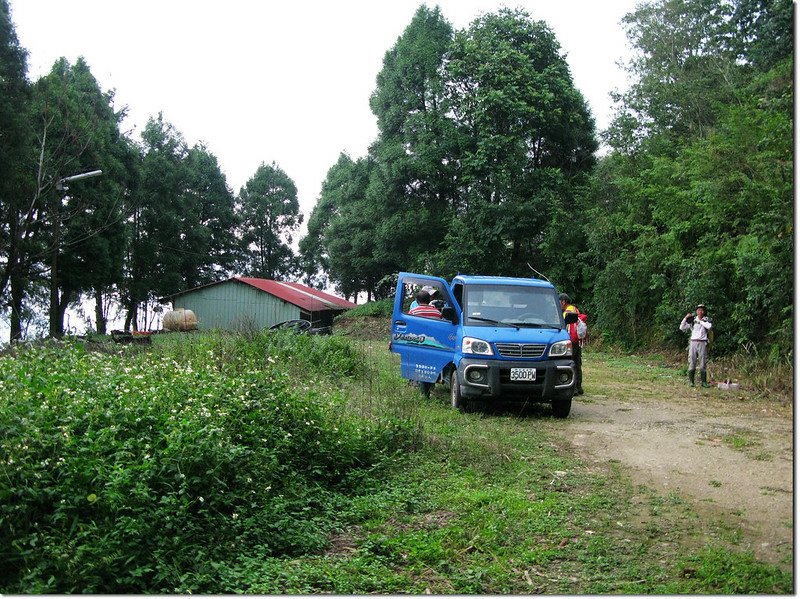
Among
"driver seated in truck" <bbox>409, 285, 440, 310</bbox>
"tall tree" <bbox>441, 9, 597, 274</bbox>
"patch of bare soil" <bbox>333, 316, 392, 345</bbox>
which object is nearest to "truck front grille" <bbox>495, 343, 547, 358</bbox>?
"driver seated in truck" <bbox>409, 285, 440, 310</bbox>

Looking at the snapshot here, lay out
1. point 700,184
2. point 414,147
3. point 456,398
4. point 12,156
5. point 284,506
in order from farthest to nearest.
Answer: point 414,147 < point 12,156 < point 700,184 < point 456,398 < point 284,506

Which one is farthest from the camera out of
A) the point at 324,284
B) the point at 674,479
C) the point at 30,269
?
the point at 324,284

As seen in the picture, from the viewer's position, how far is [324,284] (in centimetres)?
7425

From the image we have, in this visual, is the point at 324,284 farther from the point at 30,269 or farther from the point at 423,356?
the point at 423,356

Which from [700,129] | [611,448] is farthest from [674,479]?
[700,129]

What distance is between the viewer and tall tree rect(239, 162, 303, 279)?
2749 inches

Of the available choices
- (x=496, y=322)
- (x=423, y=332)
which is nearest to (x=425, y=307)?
(x=423, y=332)

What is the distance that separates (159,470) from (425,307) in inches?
352

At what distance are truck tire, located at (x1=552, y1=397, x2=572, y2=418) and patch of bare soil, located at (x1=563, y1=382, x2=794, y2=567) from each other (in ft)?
0.59

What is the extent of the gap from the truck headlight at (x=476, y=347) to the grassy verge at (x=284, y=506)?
331 cm

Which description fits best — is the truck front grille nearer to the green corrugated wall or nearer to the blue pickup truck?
the blue pickup truck

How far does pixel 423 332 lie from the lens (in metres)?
14.3

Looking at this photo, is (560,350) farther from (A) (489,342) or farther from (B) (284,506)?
(B) (284,506)

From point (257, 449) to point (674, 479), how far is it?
4451 millimetres
